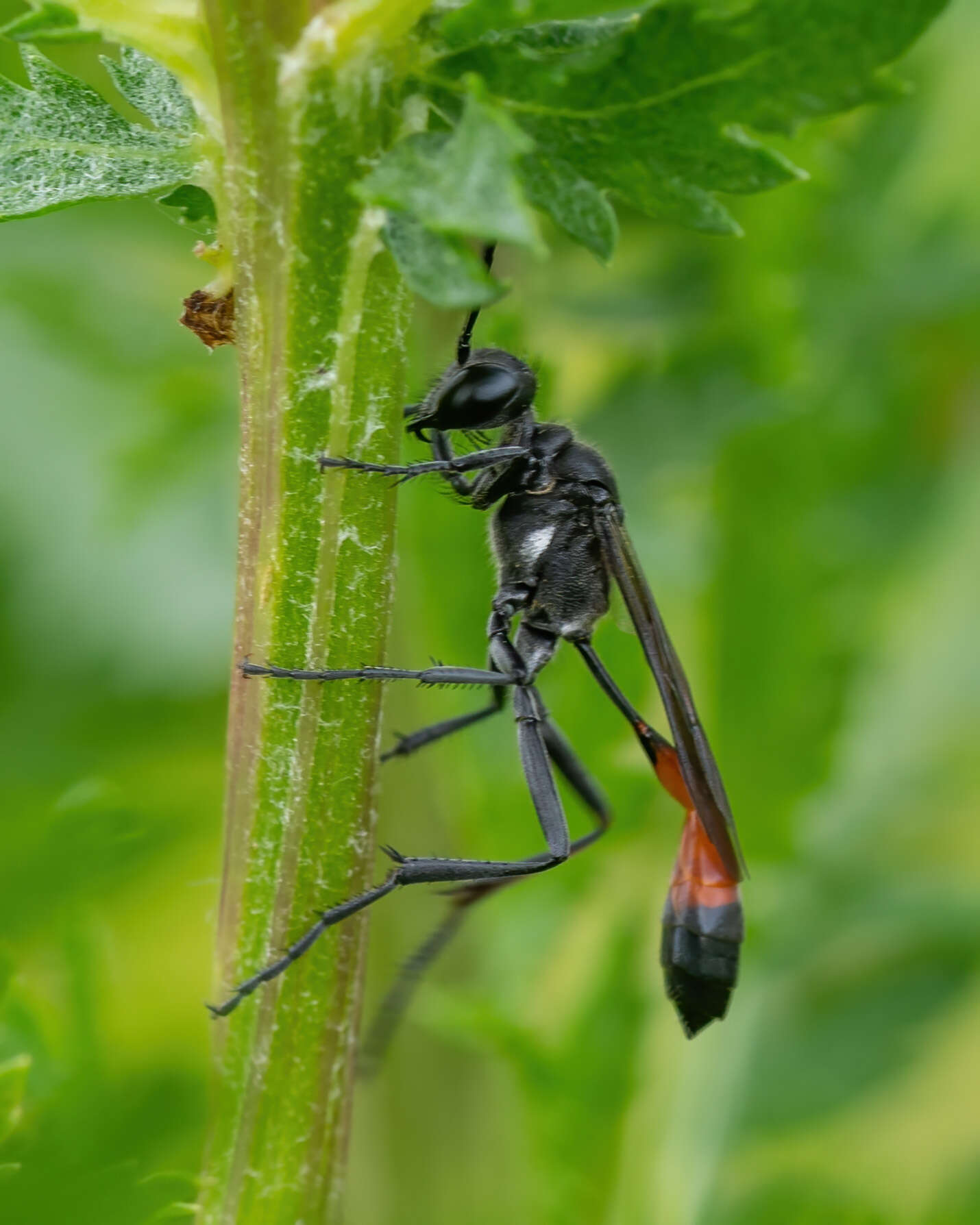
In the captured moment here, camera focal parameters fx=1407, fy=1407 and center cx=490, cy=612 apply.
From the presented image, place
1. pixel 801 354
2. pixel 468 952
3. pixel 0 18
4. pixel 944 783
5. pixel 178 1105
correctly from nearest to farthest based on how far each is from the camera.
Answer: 1. pixel 178 1105
2. pixel 0 18
3. pixel 801 354
4. pixel 468 952
5. pixel 944 783

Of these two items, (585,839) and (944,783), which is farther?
(944,783)

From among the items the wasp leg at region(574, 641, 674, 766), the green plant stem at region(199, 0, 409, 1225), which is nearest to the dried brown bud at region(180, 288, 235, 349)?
the green plant stem at region(199, 0, 409, 1225)

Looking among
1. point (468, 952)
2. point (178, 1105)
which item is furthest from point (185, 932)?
point (178, 1105)

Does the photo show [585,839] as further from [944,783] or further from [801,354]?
[944,783]

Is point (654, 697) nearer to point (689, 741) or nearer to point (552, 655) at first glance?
point (552, 655)

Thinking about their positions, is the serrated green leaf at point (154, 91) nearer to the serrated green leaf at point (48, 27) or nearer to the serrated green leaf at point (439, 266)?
the serrated green leaf at point (48, 27)

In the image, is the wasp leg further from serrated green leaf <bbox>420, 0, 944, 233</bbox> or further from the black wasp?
serrated green leaf <bbox>420, 0, 944, 233</bbox>
